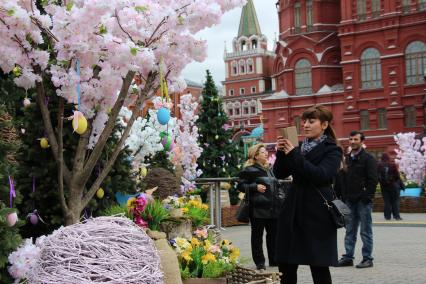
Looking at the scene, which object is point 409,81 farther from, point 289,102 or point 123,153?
point 123,153

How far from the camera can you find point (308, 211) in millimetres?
5039

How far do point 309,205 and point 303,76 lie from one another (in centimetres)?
5216

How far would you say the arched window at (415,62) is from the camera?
49.2 meters

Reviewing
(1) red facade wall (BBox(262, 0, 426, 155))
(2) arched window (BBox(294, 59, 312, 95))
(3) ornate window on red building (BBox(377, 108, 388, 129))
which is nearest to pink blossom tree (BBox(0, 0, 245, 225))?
(1) red facade wall (BBox(262, 0, 426, 155))

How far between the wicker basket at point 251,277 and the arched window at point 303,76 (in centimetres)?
5057

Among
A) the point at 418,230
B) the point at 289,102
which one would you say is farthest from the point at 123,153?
the point at 289,102

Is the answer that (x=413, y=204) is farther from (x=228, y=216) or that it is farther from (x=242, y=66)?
(x=242, y=66)

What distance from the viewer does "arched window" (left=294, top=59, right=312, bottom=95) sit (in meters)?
55.8

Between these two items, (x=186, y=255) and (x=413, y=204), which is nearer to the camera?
(x=186, y=255)

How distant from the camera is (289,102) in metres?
56.8

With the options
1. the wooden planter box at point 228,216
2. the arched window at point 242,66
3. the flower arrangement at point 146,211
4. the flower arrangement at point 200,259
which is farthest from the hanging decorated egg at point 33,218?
the arched window at point 242,66

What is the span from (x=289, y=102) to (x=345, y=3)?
389 inches

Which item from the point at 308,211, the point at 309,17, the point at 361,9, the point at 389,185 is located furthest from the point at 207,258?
the point at 309,17

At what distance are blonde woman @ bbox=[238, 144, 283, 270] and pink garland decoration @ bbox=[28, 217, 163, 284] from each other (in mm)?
5000
